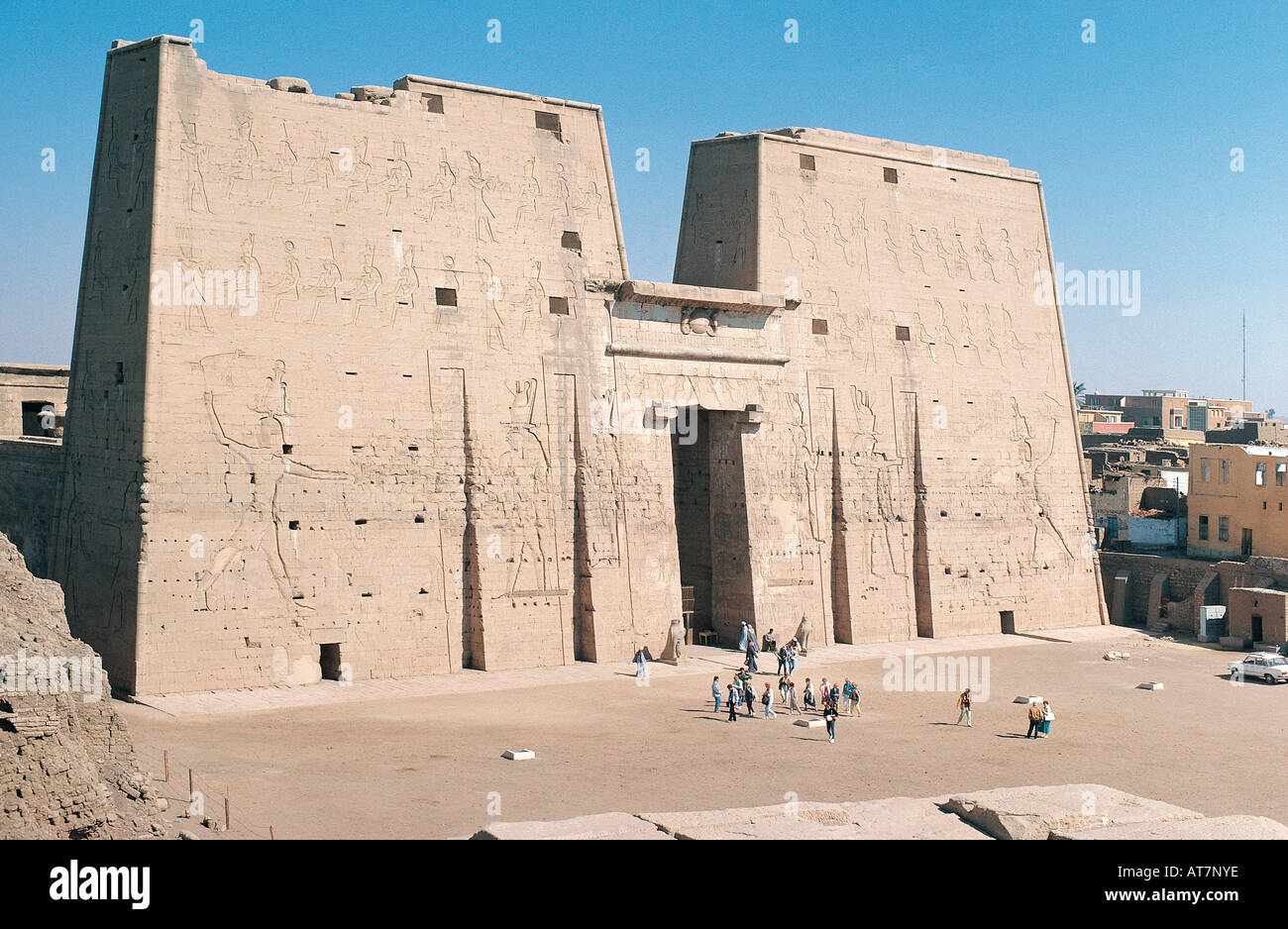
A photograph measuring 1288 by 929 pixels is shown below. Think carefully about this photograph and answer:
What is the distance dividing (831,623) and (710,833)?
19262mm

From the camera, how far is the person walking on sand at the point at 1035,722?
21.7 m

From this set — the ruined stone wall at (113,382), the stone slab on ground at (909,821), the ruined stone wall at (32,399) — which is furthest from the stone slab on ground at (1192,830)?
the ruined stone wall at (32,399)

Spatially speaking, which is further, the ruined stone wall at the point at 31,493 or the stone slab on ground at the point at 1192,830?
the ruined stone wall at the point at 31,493

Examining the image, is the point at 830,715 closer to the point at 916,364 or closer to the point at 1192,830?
the point at 1192,830

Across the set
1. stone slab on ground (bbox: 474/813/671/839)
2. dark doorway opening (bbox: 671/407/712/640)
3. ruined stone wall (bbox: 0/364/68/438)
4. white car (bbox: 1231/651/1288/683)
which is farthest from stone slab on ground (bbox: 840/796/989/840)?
ruined stone wall (bbox: 0/364/68/438)

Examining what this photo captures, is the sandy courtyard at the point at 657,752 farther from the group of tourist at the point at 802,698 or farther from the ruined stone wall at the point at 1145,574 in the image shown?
the ruined stone wall at the point at 1145,574

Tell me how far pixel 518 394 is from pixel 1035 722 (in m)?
11.2

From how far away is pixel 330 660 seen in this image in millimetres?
23562

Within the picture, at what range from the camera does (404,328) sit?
24.4 m

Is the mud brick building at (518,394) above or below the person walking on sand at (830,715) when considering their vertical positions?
above

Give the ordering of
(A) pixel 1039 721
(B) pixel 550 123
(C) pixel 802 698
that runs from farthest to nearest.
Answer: (B) pixel 550 123 < (C) pixel 802 698 < (A) pixel 1039 721

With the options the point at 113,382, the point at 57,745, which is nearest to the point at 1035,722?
the point at 57,745

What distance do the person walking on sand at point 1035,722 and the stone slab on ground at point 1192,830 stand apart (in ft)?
34.4
